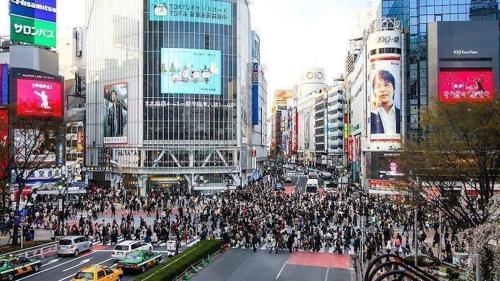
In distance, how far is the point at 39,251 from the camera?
103 feet

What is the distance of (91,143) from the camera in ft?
295

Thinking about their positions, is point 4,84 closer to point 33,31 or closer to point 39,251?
point 33,31

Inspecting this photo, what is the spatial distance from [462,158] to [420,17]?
153ft

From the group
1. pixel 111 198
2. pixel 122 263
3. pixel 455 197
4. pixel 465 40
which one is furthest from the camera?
pixel 465 40

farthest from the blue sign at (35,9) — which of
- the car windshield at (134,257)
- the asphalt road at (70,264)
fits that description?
the car windshield at (134,257)

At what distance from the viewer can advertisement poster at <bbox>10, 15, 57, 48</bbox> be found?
65625 mm

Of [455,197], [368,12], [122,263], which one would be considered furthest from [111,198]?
[368,12]

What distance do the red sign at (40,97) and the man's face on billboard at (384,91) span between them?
1515 inches

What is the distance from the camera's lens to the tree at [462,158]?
28.0m

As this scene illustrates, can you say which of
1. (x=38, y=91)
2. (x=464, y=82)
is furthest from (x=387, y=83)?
(x=38, y=91)

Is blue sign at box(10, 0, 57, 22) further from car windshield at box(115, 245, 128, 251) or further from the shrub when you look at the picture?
the shrub

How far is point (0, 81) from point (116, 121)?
20877 millimetres

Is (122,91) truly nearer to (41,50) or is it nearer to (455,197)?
(41,50)

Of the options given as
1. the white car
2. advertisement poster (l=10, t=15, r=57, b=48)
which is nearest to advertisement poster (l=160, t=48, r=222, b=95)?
advertisement poster (l=10, t=15, r=57, b=48)
